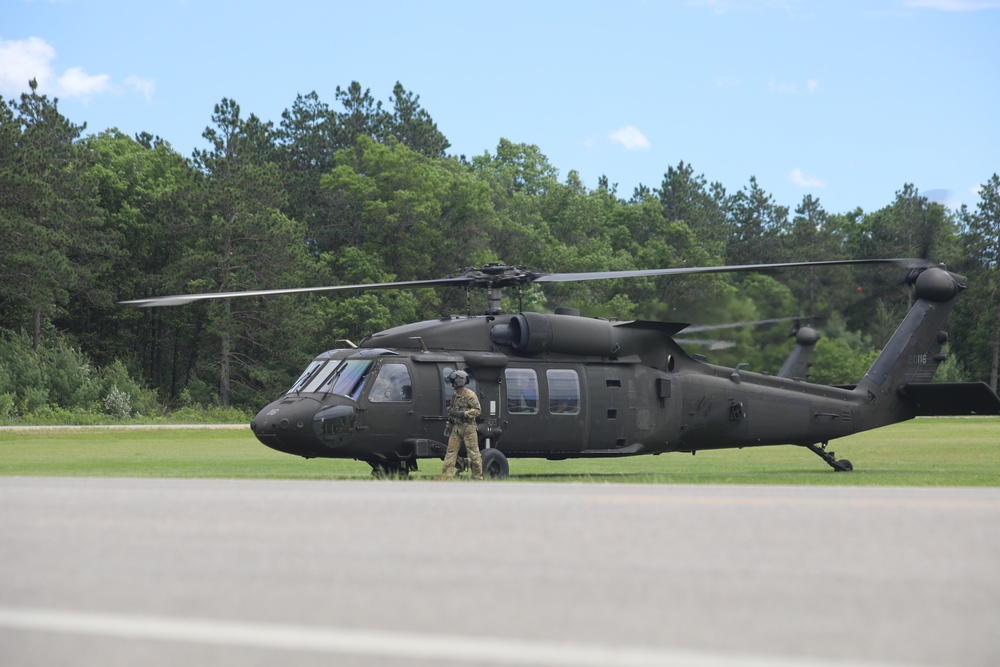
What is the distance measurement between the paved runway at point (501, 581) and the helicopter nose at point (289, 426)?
359 inches

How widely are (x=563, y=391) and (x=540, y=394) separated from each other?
45 cm

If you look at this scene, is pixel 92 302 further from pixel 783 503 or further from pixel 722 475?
pixel 783 503

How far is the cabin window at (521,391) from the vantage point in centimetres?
2217

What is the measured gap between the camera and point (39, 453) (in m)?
32.5

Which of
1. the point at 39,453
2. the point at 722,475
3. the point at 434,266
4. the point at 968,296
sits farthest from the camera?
the point at 968,296

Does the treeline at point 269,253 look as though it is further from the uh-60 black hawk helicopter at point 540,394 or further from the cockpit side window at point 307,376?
the cockpit side window at point 307,376

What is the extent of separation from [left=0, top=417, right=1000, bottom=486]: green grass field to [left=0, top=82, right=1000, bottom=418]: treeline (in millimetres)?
11229

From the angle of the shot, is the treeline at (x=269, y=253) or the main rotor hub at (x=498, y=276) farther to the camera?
the treeline at (x=269, y=253)

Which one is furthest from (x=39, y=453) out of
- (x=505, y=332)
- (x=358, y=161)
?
(x=358, y=161)

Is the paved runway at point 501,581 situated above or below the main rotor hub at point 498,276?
below

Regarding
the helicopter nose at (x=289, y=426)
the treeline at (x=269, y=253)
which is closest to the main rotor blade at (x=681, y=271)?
the helicopter nose at (x=289, y=426)

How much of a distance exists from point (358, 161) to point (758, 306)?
65.2 meters

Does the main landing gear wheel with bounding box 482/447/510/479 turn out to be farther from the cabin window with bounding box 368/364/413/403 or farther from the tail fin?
the tail fin

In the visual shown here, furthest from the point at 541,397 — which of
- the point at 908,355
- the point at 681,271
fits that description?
the point at 908,355
